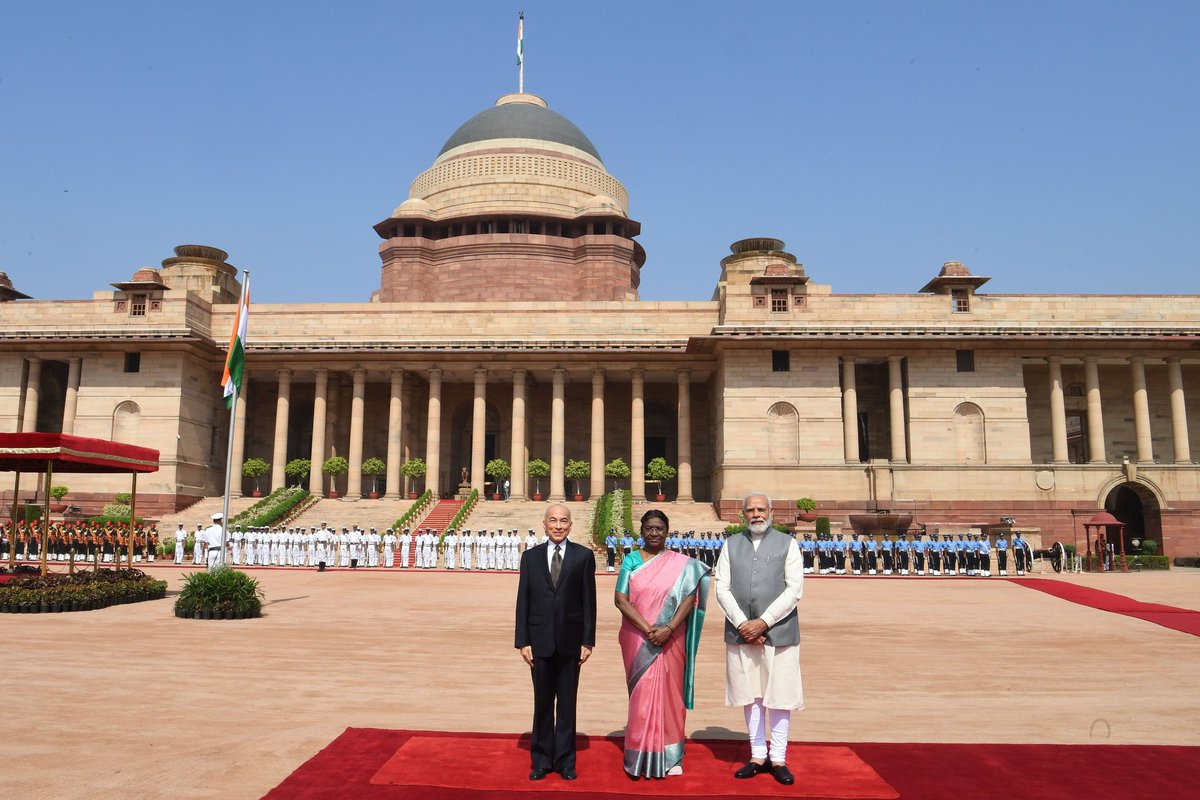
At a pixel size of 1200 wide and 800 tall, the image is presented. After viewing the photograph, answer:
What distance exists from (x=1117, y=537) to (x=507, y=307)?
28341 millimetres

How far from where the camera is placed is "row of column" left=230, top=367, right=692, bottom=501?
38.7 m

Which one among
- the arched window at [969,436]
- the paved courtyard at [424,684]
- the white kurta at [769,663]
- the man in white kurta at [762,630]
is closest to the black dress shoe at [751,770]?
the man in white kurta at [762,630]

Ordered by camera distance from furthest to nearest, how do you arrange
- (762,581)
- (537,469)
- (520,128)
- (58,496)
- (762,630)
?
(520,128) → (537,469) → (58,496) → (762,581) → (762,630)

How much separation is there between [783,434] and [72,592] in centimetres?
2706

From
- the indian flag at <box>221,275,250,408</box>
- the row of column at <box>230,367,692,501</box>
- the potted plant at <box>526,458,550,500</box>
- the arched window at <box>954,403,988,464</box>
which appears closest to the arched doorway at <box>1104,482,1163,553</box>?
the arched window at <box>954,403,988,464</box>

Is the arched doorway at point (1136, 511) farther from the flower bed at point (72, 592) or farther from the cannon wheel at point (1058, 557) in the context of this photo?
the flower bed at point (72, 592)

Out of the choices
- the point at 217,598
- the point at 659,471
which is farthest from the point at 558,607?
the point at 659,471

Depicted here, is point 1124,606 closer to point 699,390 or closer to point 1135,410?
point 1135,410

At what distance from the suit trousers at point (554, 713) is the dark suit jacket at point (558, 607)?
96 mm

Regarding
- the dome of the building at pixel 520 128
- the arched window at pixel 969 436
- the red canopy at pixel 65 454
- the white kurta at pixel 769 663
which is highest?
the dome of the building at pixel 520 128

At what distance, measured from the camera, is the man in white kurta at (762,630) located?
236 inches

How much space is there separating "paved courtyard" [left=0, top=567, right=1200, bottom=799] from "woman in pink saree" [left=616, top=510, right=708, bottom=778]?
144 cm

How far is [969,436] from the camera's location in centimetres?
3609

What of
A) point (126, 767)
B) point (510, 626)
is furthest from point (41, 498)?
point (126, 767)
